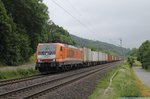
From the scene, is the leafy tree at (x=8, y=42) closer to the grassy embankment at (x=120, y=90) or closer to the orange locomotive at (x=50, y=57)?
the orange locomotive at (x=50, y=57)

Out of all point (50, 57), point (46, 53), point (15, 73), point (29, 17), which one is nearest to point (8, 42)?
point (46, 53)

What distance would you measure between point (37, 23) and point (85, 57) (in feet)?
31.6

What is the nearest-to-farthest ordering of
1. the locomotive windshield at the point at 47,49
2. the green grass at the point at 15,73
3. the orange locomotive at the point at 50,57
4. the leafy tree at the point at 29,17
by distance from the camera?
the green grass at the point at 15,73, the orange locomotive at the point at 50,57, the locomotive windshield at the point at 47,49, the leafy tree at the point at 29,17

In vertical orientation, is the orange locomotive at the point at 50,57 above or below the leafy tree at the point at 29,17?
below

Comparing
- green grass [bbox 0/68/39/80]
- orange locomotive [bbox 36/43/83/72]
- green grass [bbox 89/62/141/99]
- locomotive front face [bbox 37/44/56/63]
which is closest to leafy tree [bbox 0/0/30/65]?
orange locomotive [bbox 36/43/83/72]

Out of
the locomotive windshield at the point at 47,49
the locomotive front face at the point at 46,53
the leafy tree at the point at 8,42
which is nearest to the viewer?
the locomotive front face at the point at 46,53

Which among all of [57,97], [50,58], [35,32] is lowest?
[57,97]

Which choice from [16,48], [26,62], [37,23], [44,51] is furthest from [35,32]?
[44,51]

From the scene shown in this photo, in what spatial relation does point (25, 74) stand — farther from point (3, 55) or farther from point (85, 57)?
point (85, 57)

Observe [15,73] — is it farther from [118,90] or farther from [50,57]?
[118,90]

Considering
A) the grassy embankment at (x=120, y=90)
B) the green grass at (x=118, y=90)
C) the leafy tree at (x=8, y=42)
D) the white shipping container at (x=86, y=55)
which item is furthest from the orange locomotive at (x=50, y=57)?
the white shipping container at (x=86, y=55)

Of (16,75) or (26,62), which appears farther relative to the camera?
(26,62)

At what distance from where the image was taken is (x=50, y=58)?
3766cm

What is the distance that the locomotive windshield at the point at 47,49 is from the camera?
37812 mm
